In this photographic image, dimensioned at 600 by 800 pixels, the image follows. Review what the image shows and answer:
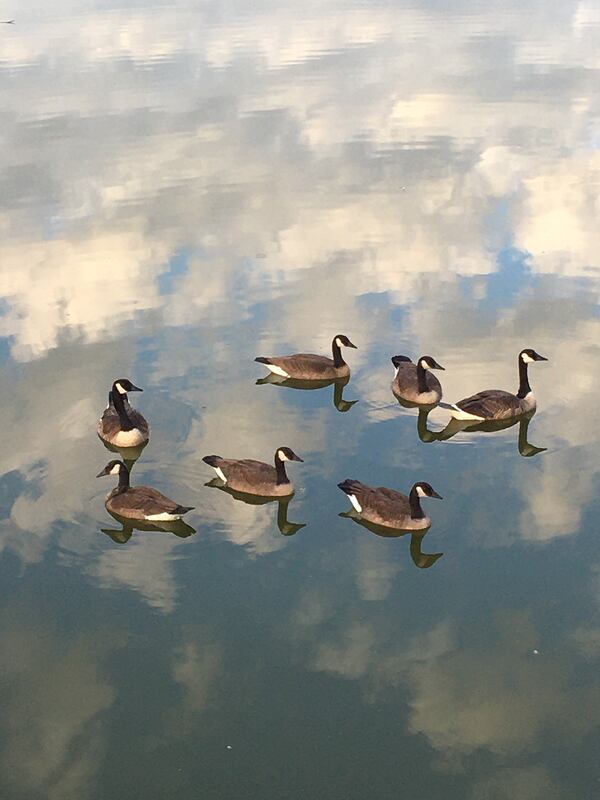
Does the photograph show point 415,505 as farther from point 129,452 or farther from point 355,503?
point 129,452

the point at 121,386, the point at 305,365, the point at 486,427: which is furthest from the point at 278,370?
the point at 486,427

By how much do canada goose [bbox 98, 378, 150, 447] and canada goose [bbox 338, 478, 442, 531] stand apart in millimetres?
3563

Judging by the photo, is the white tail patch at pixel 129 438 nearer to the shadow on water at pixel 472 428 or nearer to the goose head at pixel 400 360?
the shadow on water at pixel 472 428

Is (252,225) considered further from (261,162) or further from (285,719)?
(285,719)

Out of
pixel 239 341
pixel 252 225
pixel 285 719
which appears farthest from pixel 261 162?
pixel 285 719

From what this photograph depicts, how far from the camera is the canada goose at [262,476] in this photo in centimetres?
1297

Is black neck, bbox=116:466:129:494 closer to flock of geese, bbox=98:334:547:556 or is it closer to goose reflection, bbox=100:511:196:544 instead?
flock of geese, bbox=98:334:547:556

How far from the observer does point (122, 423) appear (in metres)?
14.2

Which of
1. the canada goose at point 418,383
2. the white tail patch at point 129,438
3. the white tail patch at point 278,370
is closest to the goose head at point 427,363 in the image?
the canada goose at point 418,383

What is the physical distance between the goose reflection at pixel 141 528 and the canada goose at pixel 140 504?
3.6 inches

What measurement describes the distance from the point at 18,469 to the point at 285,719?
6.14m

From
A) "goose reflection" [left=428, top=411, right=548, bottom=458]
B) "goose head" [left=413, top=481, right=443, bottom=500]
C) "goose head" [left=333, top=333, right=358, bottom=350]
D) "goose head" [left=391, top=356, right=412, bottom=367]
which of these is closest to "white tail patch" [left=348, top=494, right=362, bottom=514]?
"goose head" [left=413, top=481, right=443, bottom=500]

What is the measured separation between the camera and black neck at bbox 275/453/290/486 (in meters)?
12.9

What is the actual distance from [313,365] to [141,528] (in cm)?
455
